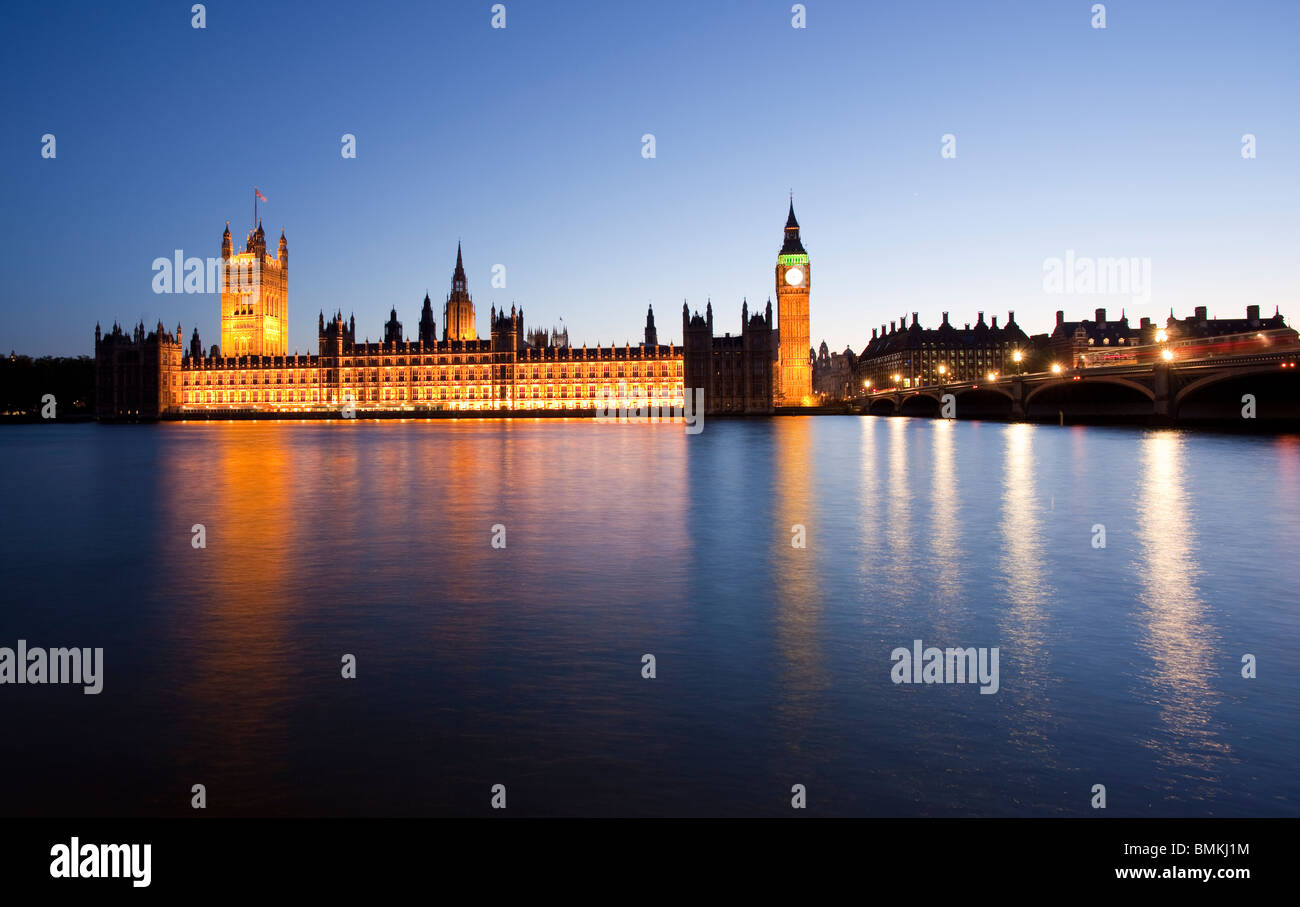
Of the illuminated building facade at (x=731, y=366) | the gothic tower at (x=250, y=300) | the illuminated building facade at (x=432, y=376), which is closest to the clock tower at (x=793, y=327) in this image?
the illuminated building facade at (x=731, y=366)

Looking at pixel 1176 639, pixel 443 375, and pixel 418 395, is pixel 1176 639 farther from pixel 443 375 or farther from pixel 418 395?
pixel 418 395

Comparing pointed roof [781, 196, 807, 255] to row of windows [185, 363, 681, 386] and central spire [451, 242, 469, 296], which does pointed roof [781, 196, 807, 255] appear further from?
central spire [451, 242, 469, 296]

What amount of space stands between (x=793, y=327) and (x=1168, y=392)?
11469 centimetres

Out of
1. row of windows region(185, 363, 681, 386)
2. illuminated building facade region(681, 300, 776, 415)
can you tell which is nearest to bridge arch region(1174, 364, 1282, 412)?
illuminated building facade region(681, 300, 776, 415)

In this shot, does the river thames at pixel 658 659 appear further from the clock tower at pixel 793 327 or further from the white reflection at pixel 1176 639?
the clock tower at pixel 793 327

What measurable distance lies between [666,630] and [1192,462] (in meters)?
33.6

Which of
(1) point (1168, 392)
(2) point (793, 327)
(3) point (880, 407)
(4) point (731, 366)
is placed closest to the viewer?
(1) point (1168, 392)

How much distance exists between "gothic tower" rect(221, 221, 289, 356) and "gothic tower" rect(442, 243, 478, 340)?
36.9 metres

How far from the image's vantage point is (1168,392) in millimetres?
64875

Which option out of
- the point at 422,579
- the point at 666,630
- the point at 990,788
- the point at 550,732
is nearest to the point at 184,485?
the point at 422,579

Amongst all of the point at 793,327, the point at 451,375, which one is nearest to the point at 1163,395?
the point at 793,327

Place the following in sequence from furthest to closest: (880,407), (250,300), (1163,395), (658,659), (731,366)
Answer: (250,300) < (731,366) < (880,407) < (1163,395) < (658,659)

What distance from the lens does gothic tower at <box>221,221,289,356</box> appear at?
606 feet
